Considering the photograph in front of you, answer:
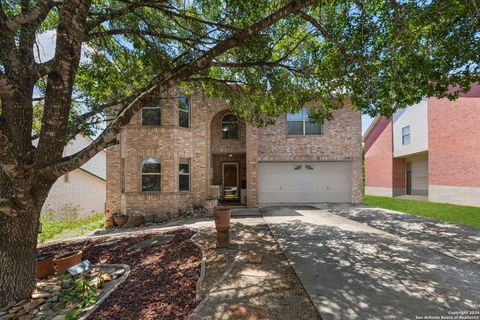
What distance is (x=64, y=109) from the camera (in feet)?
12.7

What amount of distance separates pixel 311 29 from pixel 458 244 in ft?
23.5

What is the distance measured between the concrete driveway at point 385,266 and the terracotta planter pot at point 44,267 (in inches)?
211

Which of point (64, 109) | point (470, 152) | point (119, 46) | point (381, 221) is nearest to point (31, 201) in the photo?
point (64, 109)

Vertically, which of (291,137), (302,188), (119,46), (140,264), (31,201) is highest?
(119,46)

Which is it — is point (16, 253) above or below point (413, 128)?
below

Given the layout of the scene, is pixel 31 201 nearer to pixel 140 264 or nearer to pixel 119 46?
pixel 140 264

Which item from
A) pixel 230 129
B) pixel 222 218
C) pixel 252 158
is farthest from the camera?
pixel 230 129

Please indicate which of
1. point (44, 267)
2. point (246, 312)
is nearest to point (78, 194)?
point (44, 267)

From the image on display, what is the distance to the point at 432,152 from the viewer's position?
15.4m

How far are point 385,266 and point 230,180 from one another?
10.1m

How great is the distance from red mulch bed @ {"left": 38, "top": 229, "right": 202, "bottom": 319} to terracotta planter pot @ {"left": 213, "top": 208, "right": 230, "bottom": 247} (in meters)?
0.63

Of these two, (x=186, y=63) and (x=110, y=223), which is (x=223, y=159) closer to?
(x=110, y=223)

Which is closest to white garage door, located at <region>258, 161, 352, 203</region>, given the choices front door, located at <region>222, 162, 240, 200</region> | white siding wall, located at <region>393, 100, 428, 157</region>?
front door, located at <region>222, 162, 240, 200</region>

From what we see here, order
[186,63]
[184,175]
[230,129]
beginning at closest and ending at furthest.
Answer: [186,63] → [184,175] → [230,129]
